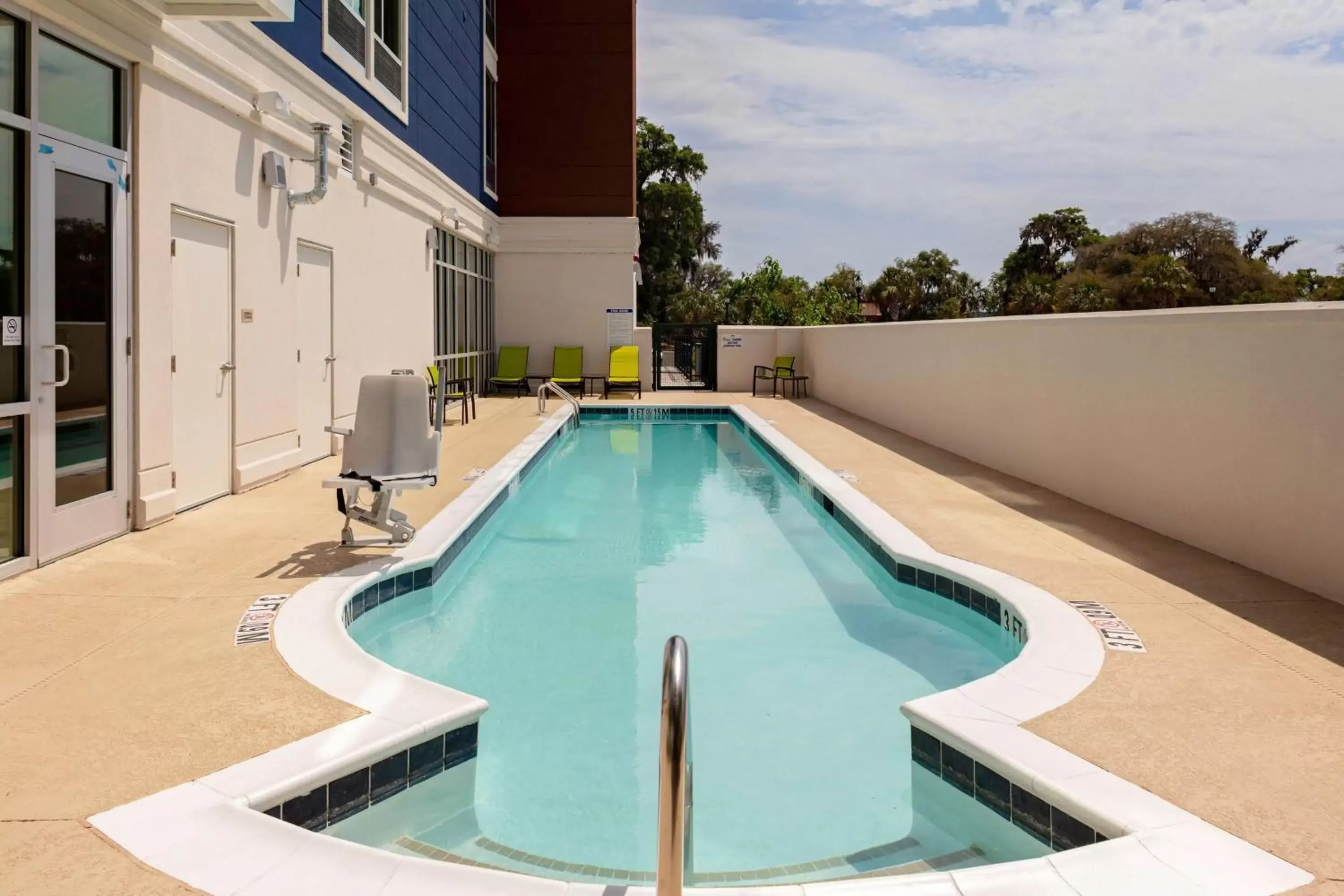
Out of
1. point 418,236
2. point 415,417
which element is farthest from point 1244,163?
point 415,417

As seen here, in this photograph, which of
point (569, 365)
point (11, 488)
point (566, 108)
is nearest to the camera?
point (11, 488)

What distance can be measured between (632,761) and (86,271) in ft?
11.8

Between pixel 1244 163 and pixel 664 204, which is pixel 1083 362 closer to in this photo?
pixel 664 204

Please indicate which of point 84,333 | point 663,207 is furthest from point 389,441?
point 663,207

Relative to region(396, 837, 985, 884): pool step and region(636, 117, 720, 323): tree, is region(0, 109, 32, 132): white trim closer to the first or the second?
region(396, 837, 985, 884): pool step

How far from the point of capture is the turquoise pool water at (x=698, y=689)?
2.85m

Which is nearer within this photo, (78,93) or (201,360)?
(78,93)

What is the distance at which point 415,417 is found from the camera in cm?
494

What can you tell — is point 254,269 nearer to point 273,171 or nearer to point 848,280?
point 273,171

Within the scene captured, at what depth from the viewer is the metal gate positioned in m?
19.0

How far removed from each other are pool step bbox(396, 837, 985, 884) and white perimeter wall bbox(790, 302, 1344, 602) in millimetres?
2616

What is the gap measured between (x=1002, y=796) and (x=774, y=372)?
51.9ft

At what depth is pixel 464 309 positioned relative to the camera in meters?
15.4

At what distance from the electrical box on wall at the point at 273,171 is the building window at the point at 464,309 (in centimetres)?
573
